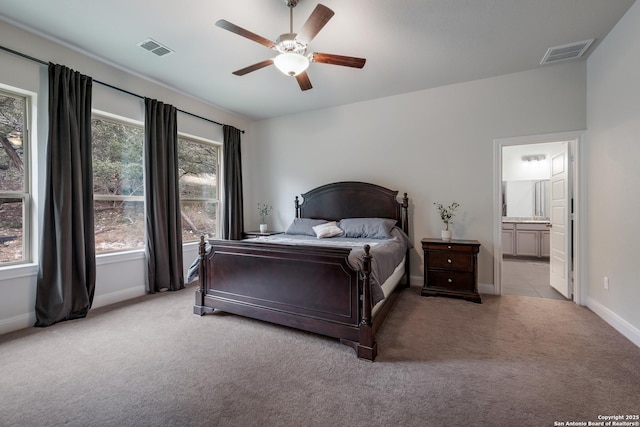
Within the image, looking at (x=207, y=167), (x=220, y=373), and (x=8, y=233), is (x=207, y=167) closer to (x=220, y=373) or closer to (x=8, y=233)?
(x=8, y=233)

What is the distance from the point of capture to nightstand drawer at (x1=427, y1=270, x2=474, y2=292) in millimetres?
3418

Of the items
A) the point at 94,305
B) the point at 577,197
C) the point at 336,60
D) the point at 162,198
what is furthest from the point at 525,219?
the point at 94,305

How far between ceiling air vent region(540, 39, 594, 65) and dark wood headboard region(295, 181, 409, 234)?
7.27 feet

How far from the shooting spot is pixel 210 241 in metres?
2.92

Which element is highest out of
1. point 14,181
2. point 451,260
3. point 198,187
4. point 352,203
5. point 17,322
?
point 198,187

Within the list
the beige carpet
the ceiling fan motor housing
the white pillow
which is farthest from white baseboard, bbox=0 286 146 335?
the ceiling fan motor housing

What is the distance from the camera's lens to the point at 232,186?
4895 mm

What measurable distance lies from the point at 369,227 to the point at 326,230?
61 centimetres

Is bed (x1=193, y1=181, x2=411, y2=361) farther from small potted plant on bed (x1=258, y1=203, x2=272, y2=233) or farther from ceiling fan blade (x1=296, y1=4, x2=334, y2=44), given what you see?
small potted plant on bed (x1=258, y1=203, x2=272, y2=233)

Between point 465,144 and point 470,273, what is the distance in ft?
5.76

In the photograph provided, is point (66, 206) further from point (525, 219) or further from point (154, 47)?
A: point (525, 219)

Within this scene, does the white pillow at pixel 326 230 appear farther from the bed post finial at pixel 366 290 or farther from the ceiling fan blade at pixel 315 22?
the ceiling fan blade at pixel 315 22

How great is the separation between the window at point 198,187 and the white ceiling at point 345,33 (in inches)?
42.8

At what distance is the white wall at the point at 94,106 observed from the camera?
2.57m
